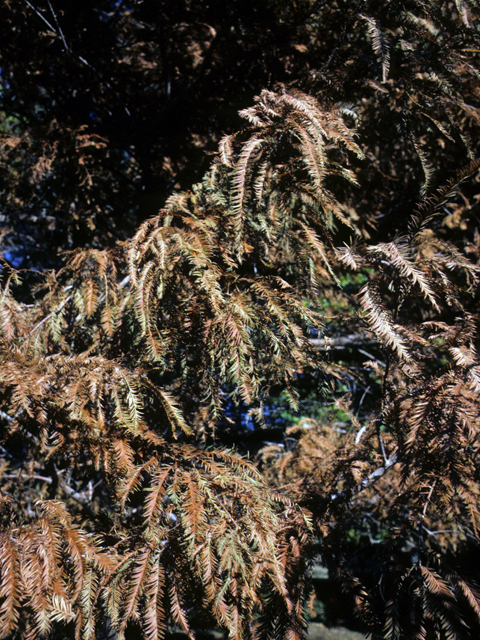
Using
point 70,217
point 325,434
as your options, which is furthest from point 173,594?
point 70,217

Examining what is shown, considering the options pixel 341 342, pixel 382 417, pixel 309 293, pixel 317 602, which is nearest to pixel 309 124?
pixel 309 293

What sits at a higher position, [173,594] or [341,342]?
[341,342]

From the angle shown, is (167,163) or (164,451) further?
(167,163)

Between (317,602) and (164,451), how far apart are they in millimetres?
8476

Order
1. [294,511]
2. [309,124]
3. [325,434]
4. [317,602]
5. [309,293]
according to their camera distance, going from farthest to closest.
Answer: [317,602], [325,434], [309,293], [294,511], [309,124]

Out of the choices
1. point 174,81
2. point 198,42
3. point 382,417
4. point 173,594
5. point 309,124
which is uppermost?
point 198,42

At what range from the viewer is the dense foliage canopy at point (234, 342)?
1512 mm

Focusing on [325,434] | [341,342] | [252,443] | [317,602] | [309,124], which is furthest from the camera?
[317,602]

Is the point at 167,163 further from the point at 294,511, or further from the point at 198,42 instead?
the point at 294,511

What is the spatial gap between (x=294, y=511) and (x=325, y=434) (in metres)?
1.68

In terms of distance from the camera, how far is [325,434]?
355 centimetres

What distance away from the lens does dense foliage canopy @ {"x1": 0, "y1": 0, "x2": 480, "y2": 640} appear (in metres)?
1.51

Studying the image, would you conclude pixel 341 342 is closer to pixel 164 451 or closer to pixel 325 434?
pixel 325 434

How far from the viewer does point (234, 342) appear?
5.13 ft
